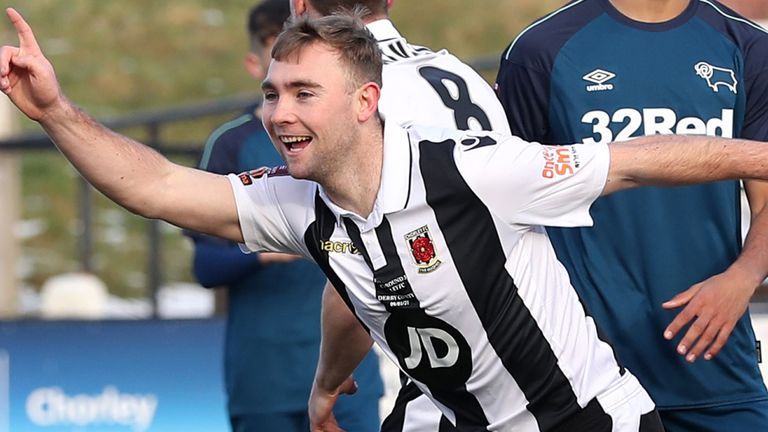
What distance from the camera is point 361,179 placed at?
4281mm

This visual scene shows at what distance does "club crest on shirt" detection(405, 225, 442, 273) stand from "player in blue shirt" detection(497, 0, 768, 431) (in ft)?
2.67

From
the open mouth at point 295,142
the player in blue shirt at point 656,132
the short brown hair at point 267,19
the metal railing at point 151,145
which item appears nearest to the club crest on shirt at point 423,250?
the open mouth at point 295,142

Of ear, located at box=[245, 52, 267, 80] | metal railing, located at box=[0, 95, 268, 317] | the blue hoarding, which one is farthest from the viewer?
metal railing, located at box=[0, 95, 268, 317]

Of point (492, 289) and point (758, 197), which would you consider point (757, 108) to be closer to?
point (758, 197)

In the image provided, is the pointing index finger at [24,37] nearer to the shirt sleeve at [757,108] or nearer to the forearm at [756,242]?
the forearm at [756,242]

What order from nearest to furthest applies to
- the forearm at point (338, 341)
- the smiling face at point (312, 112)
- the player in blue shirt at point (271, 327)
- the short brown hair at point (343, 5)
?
the smiling face at point (312, 112) < the forearm at point (338, 341) < the short brown hair at point (343, 5) < the player in blue shirt at point (271, 327)

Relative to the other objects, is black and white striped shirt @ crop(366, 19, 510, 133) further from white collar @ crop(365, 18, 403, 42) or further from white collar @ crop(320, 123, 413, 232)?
white collar @ crop(320, 123, 413, 232)

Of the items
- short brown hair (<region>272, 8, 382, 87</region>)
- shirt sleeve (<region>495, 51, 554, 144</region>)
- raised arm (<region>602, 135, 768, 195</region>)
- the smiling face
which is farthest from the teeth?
shirt sleeve (<region>495, 51, 554, 144</region>)

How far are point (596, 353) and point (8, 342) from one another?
17.7ft

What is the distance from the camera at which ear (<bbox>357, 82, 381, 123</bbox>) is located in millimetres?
4277

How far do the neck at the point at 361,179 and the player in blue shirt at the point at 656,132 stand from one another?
85 centimetres

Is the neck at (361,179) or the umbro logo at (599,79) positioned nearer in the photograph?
the neck at (361,179)

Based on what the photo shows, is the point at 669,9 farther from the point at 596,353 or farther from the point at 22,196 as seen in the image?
the point at 22,196

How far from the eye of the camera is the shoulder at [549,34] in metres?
4.96
